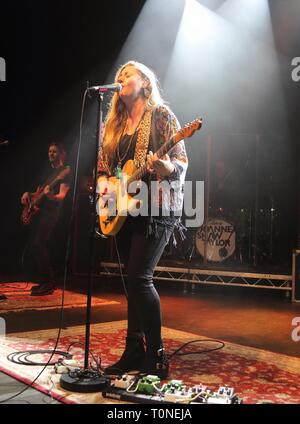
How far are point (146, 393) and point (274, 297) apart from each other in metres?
4.89

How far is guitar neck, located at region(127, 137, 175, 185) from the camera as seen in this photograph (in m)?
2.25

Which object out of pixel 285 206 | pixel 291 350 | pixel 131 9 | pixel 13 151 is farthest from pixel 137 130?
pixel 13 151

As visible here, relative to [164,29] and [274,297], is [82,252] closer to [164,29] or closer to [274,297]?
[274,297]

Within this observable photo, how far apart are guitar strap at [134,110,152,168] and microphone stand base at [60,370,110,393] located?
109cm

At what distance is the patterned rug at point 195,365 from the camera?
220cm

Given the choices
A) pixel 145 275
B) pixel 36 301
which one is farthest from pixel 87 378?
pixel 36 301

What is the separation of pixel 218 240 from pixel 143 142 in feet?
16.4

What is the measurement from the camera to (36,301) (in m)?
5.14

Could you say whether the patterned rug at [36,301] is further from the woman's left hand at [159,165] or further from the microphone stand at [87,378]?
the woman's left hand at [159,165]

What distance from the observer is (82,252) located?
25.8 feet

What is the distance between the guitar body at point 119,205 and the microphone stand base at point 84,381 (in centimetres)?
74

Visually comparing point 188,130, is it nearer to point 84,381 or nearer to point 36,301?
point 84,381
